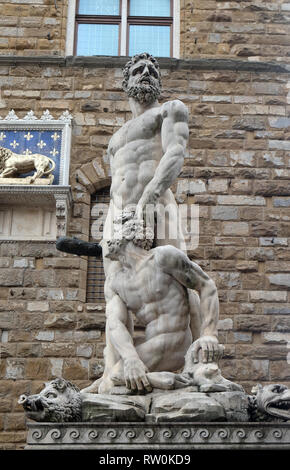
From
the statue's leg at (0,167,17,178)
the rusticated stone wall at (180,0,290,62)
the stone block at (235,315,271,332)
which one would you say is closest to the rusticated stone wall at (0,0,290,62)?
the rusticated stone wall at (180,0,290,62)

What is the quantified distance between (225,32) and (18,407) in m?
5.53

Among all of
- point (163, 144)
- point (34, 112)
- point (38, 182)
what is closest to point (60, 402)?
point (163, 144)

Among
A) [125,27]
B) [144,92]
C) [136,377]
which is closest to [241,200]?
[125,27]

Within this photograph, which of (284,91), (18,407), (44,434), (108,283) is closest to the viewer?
(44,434)

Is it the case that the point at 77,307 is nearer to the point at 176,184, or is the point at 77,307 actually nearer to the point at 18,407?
the point at 18,407

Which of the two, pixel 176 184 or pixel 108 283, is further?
pixel 176 184

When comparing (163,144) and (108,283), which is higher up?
(163,144)

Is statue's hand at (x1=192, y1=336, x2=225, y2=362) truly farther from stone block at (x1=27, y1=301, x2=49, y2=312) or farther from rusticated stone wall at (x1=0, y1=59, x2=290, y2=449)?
stone block at (x1=27, y1=301, x2=49, y2=312)

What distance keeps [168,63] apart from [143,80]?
4.28m

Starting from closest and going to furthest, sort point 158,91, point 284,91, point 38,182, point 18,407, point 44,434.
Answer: point 44,434 → point 158,91 → point 18,407 → point 38,182 → point 284,91

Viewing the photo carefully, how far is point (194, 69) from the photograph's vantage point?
11.2 meters

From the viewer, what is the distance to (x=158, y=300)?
6.06 m

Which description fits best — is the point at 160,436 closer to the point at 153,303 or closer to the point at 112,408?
the point at 112,408

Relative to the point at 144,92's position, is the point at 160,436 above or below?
below
